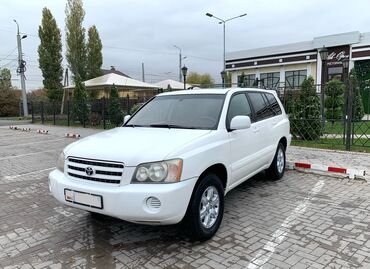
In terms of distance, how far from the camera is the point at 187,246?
3.64 m

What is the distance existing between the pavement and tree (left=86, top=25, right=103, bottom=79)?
3113 cm

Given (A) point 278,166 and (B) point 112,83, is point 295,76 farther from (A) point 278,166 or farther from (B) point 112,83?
(A) point 278,166

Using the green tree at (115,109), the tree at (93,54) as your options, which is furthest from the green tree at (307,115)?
the tree at (93,54)

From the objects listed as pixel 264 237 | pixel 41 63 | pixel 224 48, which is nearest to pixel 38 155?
pixel 264 237

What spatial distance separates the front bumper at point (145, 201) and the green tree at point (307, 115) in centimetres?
857

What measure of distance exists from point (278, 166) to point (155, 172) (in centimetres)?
368

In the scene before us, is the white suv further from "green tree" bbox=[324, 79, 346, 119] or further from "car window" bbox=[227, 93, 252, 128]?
"green tree" bbox=[324, 79, 346, 119]

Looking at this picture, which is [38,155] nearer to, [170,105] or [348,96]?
[170,105]

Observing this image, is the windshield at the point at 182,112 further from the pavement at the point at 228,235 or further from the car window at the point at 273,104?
the car window at the point at 273,104

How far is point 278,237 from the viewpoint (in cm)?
385

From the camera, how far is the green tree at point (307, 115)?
10781 millimetres

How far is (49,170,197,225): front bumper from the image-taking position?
3.16 metres

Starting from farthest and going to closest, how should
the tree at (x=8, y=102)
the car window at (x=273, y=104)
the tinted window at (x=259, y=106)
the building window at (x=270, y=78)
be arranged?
the tree at (x=8, y=102), the building window at (x=270, y=78), the car window at (x=273, y=104), the tinted window at (x=259, y=106)

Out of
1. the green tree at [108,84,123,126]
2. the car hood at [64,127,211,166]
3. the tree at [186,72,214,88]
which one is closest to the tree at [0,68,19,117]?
the green tree at [108,84,123,126]
